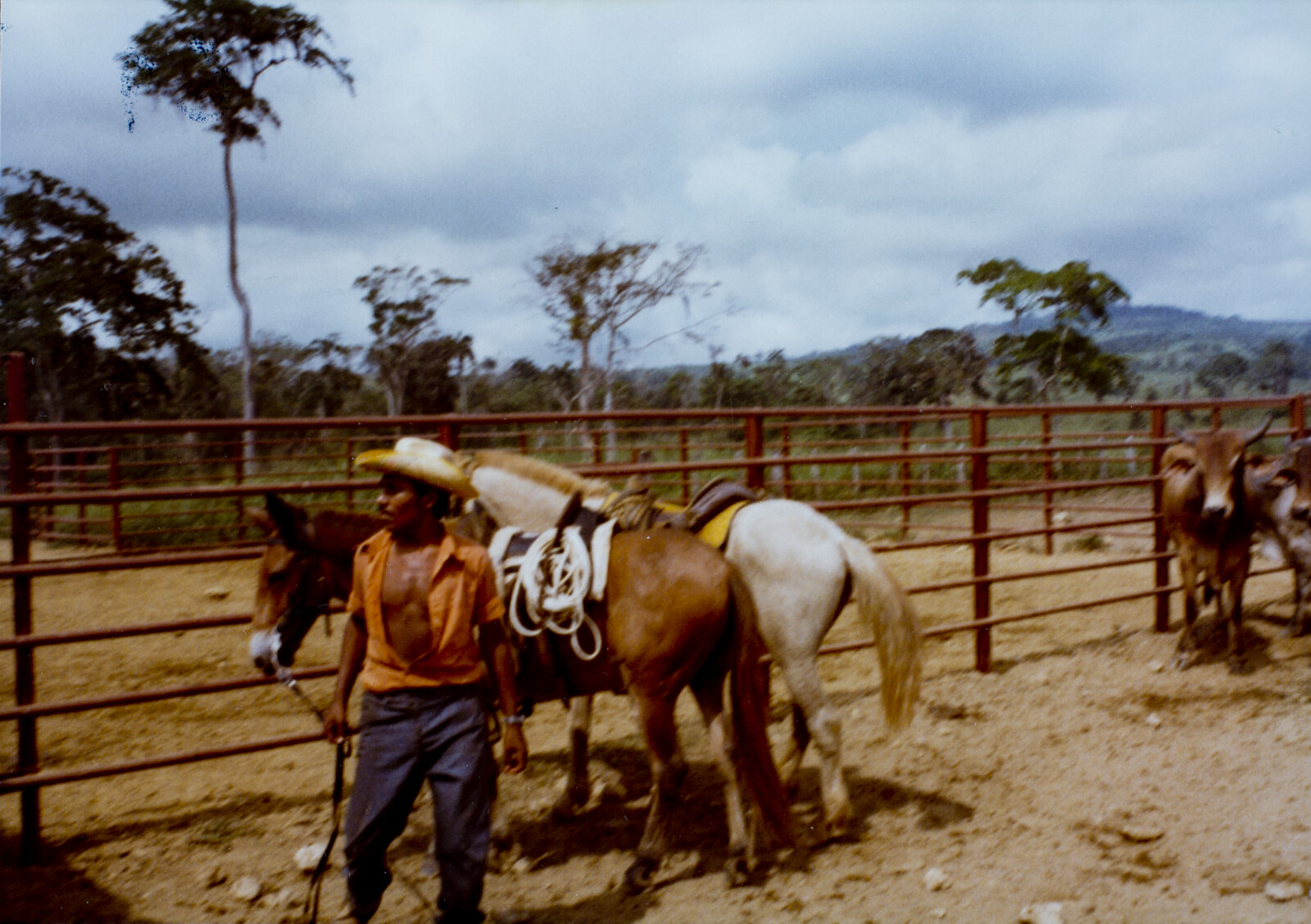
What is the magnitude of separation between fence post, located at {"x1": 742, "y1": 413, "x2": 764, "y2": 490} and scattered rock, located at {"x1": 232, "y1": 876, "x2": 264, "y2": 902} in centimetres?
299

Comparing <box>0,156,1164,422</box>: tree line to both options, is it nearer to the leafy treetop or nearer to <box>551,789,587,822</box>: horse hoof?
the leafy treetop

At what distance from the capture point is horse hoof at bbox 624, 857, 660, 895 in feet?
11.4

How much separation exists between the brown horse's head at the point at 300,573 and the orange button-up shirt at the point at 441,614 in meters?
0.59

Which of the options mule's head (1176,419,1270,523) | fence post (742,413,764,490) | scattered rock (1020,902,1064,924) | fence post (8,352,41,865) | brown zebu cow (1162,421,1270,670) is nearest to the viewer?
scattered rock (1020,902,1064,924)

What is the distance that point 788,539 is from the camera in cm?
399

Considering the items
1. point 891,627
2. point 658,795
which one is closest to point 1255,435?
point 891,627

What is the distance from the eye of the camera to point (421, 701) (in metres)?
2.70

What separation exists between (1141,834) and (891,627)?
1296mm

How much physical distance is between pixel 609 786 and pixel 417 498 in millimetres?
2232

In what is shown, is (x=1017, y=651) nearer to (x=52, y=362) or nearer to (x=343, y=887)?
(x=343, y=887)

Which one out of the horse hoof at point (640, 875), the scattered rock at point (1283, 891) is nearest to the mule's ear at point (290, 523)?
the horse hoof at point (640, 875)

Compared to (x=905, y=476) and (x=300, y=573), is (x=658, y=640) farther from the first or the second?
(x=905, y=476)

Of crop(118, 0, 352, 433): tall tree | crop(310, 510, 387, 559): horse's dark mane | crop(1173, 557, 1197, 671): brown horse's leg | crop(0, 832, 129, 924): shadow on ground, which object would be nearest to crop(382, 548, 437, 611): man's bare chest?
crop(310, 510, 387, 559): horse's dark mane

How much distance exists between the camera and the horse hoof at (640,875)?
347cm
